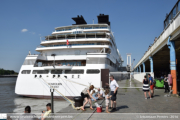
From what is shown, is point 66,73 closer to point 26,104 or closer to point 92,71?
point 92,71

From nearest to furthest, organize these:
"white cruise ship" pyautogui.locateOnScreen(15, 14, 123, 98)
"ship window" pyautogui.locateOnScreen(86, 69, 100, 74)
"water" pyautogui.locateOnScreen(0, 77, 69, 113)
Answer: "water" pyautogui.locateOnScreen(0, 77, 69, 113) → "white cruise ship" pyautogui.locateOnScreen(15, 14, 123, 98) → "ship window" pyautogui.locateOnScreen(86, 69, 100, 74)

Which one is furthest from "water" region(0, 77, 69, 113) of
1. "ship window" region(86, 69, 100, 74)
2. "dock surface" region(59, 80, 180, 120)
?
"dock surface" region(59, 80, 180, 120)

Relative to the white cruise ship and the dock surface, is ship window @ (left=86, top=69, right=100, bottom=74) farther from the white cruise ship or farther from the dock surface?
the dock surface

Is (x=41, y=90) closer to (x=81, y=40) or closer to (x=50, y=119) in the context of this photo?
(x=81, y=40)

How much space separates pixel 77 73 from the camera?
17.4 m

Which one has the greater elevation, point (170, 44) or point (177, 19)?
point (177, 19)

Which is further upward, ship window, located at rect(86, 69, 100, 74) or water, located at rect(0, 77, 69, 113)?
ship window, located at rect(86, 69, 100, 74)

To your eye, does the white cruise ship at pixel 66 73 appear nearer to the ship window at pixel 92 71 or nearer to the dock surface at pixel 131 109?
the ship window at pixel 92 71

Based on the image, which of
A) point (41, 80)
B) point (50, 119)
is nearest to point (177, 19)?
point (50, 119)

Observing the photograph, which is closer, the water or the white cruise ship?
the water

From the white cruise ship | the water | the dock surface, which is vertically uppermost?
the white cruise ship

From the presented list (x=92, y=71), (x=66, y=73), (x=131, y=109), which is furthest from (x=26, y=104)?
(x=131, y=109)

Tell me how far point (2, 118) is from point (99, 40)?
17.7 m

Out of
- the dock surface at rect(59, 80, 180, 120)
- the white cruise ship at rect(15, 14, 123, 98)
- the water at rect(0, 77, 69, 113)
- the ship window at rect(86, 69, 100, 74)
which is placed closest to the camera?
the dock surface at rect(59, 80, 180, 120)
